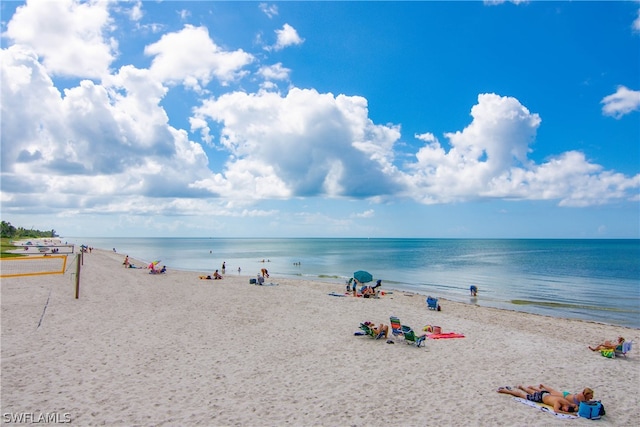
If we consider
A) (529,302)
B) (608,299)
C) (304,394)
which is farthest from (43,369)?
(608,299)

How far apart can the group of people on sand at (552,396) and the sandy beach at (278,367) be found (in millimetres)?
361

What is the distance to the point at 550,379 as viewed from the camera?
33.6 ft

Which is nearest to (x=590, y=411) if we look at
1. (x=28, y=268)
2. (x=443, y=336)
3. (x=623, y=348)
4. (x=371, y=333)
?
(x=443, y=336)

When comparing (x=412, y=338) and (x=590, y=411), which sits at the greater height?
(x=412, y=338)

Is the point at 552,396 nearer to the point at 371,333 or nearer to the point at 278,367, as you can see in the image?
the point at 371,333

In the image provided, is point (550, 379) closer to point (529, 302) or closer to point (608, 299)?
point (529, 302)

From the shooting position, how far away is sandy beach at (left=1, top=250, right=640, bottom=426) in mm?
7641

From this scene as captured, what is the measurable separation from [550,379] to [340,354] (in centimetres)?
559

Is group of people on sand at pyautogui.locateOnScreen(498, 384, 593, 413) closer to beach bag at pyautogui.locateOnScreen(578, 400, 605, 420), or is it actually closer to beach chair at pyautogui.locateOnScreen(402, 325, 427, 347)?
beach bag at pyautogui.locateOnScreen(578, 400, 605, 420)

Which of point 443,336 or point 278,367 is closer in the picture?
point 278,367

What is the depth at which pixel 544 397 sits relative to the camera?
28.0 ft

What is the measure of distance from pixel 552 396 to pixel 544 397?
0.16m

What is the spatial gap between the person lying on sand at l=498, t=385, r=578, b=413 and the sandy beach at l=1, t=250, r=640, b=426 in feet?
1.05

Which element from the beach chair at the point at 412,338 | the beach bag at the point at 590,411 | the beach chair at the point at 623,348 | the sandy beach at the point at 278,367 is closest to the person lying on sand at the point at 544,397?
the beach bag at the point at 590,411
